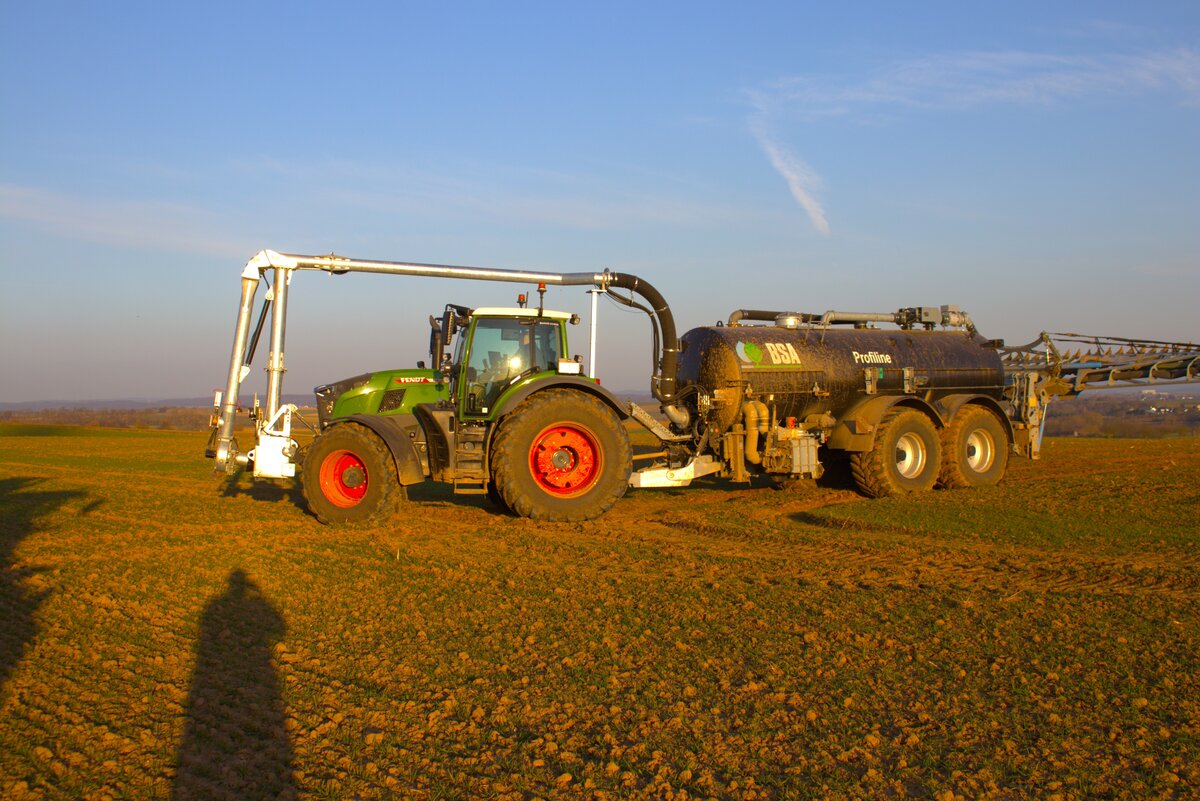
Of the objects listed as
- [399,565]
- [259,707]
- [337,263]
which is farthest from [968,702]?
[337,263]

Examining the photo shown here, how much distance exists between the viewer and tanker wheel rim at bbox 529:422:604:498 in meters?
10.6

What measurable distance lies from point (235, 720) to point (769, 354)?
967 cm

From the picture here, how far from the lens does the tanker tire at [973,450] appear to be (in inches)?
549

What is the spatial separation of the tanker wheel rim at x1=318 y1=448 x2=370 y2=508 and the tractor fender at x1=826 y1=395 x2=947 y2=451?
676 centimetres

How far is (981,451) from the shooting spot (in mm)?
14625

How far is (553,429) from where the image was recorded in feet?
34.8

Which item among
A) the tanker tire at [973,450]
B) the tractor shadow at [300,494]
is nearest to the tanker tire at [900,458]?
the tanker tire at [973,450]

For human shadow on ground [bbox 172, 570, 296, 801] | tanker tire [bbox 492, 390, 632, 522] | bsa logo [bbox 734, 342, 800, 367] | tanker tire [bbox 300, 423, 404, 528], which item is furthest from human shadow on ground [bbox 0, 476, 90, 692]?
bsa logo [bbox 734, 342, 800, 367]

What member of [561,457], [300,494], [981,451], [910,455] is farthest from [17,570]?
[981,451]

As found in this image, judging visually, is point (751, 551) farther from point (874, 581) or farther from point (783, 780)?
point (783, 780)

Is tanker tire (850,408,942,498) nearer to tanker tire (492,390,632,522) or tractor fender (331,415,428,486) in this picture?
tanker tire (492,390,632,522)

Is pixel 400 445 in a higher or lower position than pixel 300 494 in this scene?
higher

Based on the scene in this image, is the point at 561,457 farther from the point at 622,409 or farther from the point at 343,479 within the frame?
the point at 343,479

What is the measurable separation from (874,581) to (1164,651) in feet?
7.74
